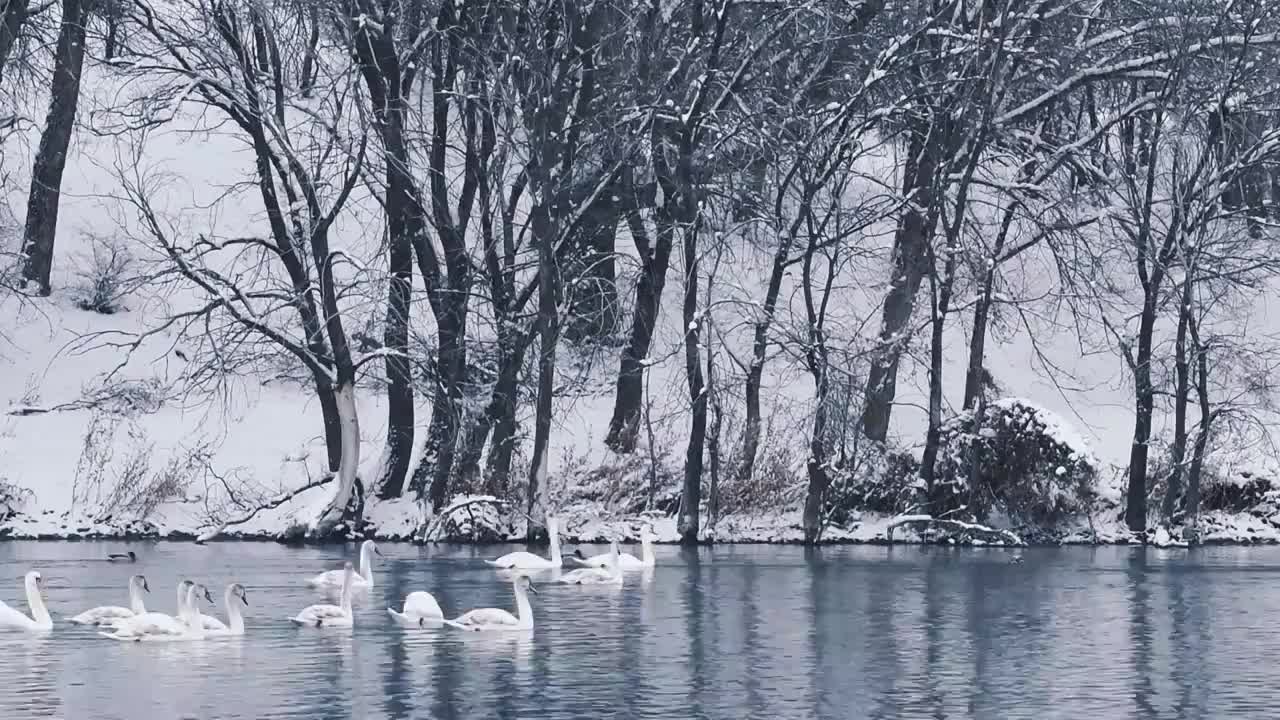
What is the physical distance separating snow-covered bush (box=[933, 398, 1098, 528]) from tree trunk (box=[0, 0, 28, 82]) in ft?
58.6

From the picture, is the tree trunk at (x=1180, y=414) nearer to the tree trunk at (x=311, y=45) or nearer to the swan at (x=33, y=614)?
the tree trunk at (x=311, y=45)

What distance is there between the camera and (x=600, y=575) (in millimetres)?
27609

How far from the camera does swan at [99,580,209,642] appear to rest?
20594 millimetres

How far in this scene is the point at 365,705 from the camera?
52.4 feet

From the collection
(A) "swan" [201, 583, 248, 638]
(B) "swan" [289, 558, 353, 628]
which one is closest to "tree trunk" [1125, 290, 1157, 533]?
(B) "swan" [289, 558, 353, 628]

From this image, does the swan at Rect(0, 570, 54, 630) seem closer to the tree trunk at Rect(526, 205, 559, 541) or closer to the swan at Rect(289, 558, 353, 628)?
the swan at Rect(289, 558, 353, 628)

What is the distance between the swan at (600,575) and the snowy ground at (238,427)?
618 cm

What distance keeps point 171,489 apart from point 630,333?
8964 millimetres

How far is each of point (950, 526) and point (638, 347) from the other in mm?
6540

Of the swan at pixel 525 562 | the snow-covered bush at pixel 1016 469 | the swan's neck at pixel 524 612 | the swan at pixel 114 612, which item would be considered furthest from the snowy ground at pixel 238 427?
the swan's neck at pixel 524 612

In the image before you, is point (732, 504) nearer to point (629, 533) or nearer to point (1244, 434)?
point (629, 533)

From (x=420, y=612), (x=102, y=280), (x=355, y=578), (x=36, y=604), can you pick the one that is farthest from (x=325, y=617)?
(x=102, y=280)

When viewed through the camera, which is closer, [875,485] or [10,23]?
[10,23]

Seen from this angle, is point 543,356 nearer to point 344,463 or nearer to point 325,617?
point 344,463
